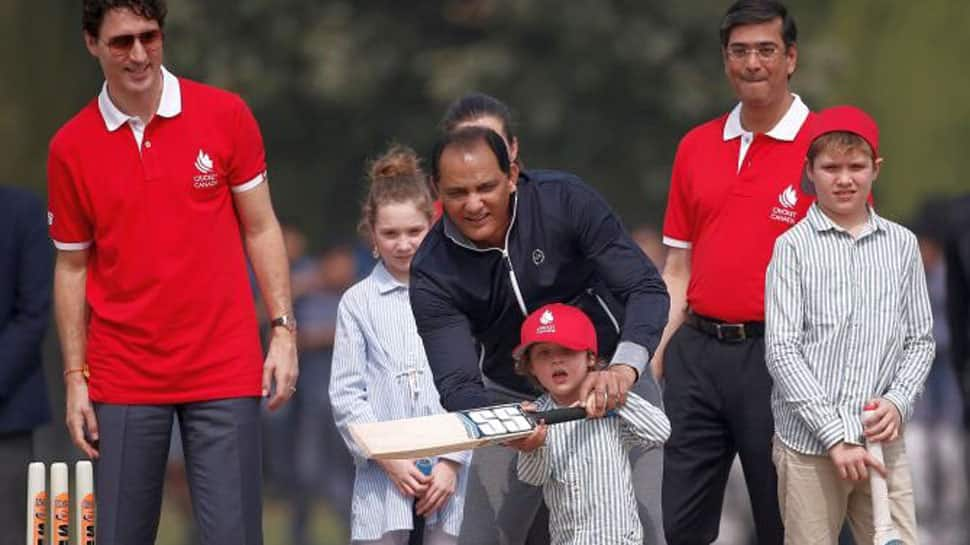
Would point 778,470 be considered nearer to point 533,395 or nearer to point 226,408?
point 533,395

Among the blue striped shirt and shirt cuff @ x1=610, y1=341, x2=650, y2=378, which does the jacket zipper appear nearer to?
shirt cuff @ x1=610, y1=341, x2=650, y2=378

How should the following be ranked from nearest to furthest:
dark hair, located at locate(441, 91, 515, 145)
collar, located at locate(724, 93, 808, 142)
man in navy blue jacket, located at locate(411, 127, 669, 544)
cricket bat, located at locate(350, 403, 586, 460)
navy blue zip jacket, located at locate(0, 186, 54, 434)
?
cricket bat, located at locate(350, 403, 586, 460), man in navy blue jacket, located at locate(411, 127, 669, 544), collar, located at locate(724, 93, 808, 142), dark hair, located at locate(441, 91, 515, 145), navy blue zip jacket, located at locate(0, 186, 54, 434)

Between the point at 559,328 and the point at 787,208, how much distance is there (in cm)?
130

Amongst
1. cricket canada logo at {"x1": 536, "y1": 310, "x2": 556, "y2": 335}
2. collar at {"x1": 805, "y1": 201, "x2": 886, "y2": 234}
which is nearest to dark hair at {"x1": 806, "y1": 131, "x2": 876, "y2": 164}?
collar at {"x1": 805, "y1": 201, "x2": 886, "y2": 234}

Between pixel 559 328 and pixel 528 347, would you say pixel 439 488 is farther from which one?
pixel 559 328

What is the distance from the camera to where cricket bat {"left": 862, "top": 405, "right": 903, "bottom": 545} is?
255 inches

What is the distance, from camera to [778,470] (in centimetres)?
681

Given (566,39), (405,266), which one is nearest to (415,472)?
(405,266)

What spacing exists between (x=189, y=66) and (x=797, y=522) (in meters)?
10.7

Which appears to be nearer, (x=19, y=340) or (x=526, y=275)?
(x=526, y=275)

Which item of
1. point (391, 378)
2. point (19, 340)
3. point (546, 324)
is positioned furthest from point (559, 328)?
point (19, 340)

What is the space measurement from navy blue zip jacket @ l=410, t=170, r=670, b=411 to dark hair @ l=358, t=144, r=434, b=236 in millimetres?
1130

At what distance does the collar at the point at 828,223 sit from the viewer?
6.67m

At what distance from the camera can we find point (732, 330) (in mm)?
7129
